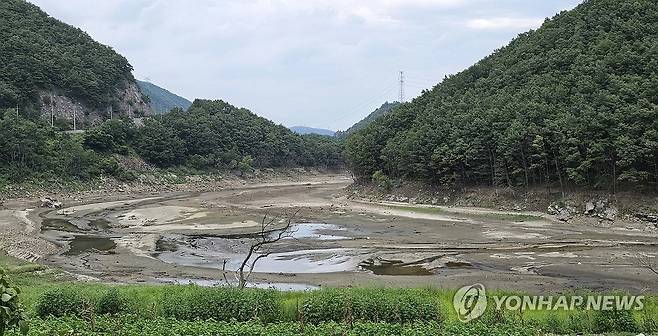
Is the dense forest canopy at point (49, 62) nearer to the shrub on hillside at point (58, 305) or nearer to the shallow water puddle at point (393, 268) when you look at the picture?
the shallow water puddle at point (393, 268)

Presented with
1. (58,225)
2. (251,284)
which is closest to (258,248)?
(251,284)

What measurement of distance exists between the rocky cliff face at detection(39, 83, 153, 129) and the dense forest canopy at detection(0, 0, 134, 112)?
1591 mm

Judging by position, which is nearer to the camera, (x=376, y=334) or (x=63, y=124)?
(x=376, y=334)

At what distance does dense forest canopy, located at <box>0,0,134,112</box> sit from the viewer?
11456 centimetres

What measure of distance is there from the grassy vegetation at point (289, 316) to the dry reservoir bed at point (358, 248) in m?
9.16

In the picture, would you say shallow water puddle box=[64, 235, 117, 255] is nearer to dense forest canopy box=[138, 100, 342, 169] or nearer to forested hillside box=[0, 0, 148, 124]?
dense forest canopy box=[138, 100, 342, 169]

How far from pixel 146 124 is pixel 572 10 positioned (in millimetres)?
92868

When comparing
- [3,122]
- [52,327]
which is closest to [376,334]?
[52,327]

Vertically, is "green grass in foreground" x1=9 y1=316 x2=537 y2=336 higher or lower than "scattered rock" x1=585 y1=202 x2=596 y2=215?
lower

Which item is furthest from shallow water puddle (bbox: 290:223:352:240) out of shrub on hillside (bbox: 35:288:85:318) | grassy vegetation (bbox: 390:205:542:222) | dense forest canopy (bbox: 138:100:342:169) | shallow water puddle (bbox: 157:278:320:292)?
dense forest canopy (bbox: 138:100:342:169)

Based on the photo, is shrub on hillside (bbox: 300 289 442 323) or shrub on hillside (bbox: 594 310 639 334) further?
shrub on hillside (bbox: 300 289 442 323)

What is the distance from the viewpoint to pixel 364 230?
51.3 meters

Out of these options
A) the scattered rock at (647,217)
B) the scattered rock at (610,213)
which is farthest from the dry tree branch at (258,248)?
the scattered rock at (647,217)

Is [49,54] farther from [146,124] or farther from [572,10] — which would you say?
[572,10]
